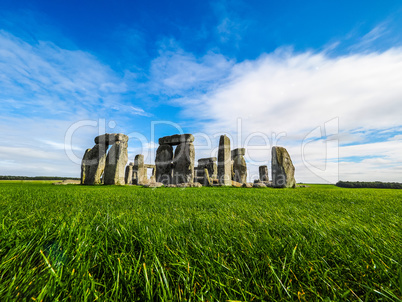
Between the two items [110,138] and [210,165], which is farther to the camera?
[210,165]

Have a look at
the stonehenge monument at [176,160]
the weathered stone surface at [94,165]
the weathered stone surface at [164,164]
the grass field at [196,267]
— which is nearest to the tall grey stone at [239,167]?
the stonehenge monument at [176,160]

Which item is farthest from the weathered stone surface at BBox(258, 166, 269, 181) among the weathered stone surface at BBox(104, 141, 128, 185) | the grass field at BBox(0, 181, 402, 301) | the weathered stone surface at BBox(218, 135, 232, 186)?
the grass field at BBox(0, 181, 402, 301)

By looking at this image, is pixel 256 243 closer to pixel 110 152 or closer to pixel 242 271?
pixel 242 271

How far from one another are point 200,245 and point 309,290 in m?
0.55

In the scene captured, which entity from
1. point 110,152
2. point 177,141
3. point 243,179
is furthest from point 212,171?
point 110,152

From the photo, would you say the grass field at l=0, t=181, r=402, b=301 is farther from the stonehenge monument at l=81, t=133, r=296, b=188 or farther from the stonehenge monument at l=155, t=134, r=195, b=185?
the stonehenge monument at l=155, t=134, r=195, b=185

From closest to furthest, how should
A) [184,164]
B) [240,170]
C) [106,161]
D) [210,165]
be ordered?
[106,161] < [184,164] < [240,170] < [210,165]

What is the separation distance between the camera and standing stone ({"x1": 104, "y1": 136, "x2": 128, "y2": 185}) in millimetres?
11438

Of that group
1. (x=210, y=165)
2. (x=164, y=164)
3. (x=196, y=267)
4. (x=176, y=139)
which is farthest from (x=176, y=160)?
(x=196, y=267)

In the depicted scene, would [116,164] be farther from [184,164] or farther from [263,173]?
[263,173]

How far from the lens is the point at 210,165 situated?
1789cm

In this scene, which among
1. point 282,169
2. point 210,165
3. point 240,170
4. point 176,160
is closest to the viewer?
point 282,169

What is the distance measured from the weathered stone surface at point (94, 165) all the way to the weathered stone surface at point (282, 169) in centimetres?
1062

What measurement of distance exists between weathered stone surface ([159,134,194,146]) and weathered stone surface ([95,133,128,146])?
9.33 feet
